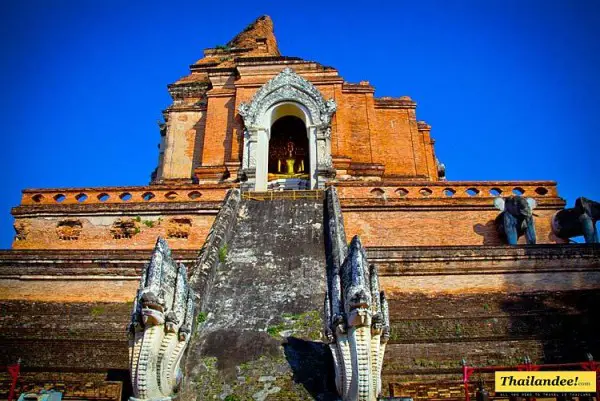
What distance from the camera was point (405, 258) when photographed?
438 inches

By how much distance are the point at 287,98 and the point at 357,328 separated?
1295 centimetres

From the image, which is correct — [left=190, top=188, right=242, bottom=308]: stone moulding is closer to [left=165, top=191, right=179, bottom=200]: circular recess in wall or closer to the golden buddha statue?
[left=165, top=191, right=179, bottom=200]: circular recess in wall

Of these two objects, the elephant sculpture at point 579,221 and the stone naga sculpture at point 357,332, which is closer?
the stone naga sculpture at point 357,332

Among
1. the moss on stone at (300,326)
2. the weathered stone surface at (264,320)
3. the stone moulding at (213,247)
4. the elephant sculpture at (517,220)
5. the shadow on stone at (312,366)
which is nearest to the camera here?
the shadow on stone at (312,366)

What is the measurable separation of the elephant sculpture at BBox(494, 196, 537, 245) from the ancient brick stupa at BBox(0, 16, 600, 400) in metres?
0.04

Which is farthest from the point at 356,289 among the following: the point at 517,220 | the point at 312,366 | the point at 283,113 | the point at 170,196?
the point at 283,113

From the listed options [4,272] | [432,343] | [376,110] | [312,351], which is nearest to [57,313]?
[4,272]

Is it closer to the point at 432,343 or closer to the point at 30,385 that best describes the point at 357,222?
the point at 432,343

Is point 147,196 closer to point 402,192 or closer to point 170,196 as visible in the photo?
point 170,196

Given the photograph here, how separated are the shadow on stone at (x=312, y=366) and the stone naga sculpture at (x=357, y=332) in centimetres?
36

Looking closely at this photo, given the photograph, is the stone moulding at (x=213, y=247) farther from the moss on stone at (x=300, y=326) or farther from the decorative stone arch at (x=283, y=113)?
the decorative stone arch at (x=283, y=113)

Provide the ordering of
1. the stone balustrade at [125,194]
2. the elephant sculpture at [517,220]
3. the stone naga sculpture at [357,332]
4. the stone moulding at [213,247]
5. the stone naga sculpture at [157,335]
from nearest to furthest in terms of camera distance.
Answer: the stone naga sculpture at [357,332]
the stone naga sculpture at [157,335]
the stone moulding at [213,247]
the elephant sculpture at [517,220]
the stone balustrade at [125,194]

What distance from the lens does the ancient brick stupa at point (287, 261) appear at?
24.3 feet

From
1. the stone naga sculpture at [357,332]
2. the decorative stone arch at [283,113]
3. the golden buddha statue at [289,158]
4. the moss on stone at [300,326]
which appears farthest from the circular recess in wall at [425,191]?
the stone naga sculpture at [357,332]
